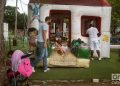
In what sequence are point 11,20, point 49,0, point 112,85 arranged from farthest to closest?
point 11,20 → point 49,0 → point 112,85

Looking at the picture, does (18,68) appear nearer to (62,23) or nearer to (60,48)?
(60,48)

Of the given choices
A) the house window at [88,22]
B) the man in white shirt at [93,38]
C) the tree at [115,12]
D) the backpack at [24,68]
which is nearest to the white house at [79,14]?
the house window at [88,22]

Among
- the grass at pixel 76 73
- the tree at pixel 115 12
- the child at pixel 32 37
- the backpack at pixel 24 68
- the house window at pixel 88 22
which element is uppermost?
the tree at pixel 115 12

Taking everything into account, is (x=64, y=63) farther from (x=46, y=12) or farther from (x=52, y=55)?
(x=46, y=12)

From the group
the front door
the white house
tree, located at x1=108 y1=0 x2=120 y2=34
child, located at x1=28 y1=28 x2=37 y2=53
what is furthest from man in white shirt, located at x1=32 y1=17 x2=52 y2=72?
tree, located at x1=108 y1=0 x2=120 y2=34

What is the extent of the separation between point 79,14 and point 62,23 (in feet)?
9.92

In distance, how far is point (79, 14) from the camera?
18641mm

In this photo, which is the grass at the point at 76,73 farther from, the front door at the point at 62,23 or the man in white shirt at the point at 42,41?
the front door at the point at 62,23

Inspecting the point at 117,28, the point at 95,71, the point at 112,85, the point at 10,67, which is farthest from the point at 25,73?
the point at 117,28

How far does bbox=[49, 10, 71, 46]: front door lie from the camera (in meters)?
19.0

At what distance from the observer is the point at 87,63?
14.9m

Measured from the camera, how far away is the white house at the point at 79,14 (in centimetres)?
1814

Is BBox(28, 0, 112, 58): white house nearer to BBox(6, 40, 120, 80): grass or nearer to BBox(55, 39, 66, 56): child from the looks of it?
BBox(55, 39, 66, 56): child

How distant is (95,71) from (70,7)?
5294mm
